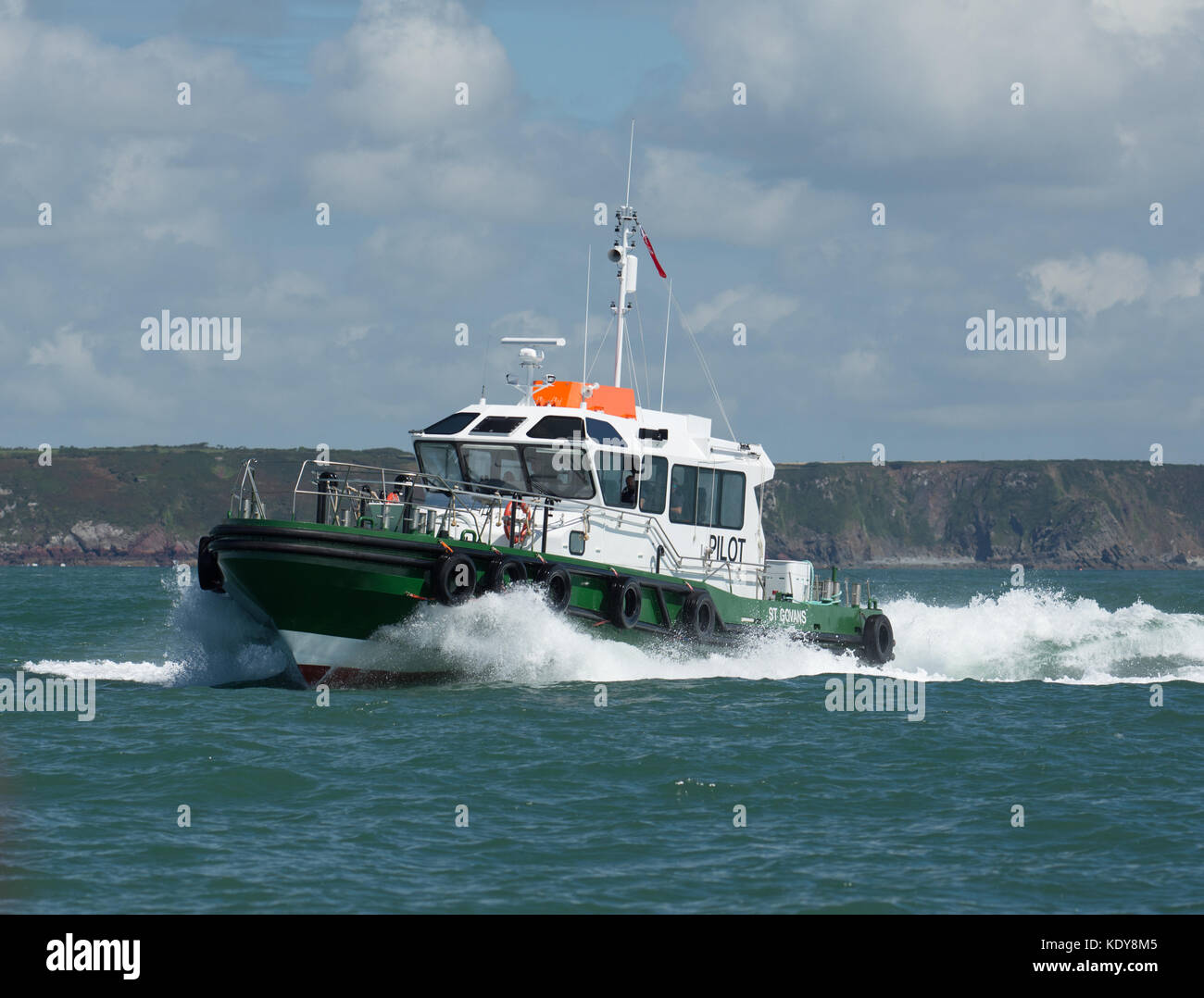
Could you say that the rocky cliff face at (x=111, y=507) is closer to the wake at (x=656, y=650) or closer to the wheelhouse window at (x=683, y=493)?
the wake at (x=656, y=650)

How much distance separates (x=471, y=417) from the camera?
730 inches

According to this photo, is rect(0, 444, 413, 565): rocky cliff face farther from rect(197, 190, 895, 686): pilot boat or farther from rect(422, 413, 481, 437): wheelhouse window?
rect(422, 413, 481, 437): wheelhouse window

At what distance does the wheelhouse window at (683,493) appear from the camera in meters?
19.2

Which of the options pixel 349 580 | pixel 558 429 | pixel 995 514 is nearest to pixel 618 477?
pixel 558 429

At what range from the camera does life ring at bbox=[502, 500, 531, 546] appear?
655 inches

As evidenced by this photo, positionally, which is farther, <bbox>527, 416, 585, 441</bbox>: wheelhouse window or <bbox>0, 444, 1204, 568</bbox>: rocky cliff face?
<bbox>0, 444, 1204, 568</bbox>: rocky cliff face

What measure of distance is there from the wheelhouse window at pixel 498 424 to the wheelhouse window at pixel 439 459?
1.46ft

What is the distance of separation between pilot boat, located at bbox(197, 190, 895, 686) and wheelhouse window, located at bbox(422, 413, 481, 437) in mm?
21


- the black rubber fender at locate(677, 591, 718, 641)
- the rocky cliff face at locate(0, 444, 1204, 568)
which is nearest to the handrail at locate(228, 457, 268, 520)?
the black rubber fender at locate(677, 591, 718, 641)

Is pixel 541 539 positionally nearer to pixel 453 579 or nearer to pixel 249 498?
pixel 453 579

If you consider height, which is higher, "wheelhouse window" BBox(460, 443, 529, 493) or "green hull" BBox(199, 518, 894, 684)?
"wheelhouse window" BBox(460, 443, 529, 493)

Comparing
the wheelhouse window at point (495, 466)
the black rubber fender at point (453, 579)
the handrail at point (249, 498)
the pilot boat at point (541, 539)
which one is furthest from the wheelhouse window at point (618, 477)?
the handrail at point (249, 498)

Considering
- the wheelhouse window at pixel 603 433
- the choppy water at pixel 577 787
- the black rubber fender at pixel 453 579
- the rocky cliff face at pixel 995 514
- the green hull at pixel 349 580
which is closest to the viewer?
the choppy water at pixel 577 787
